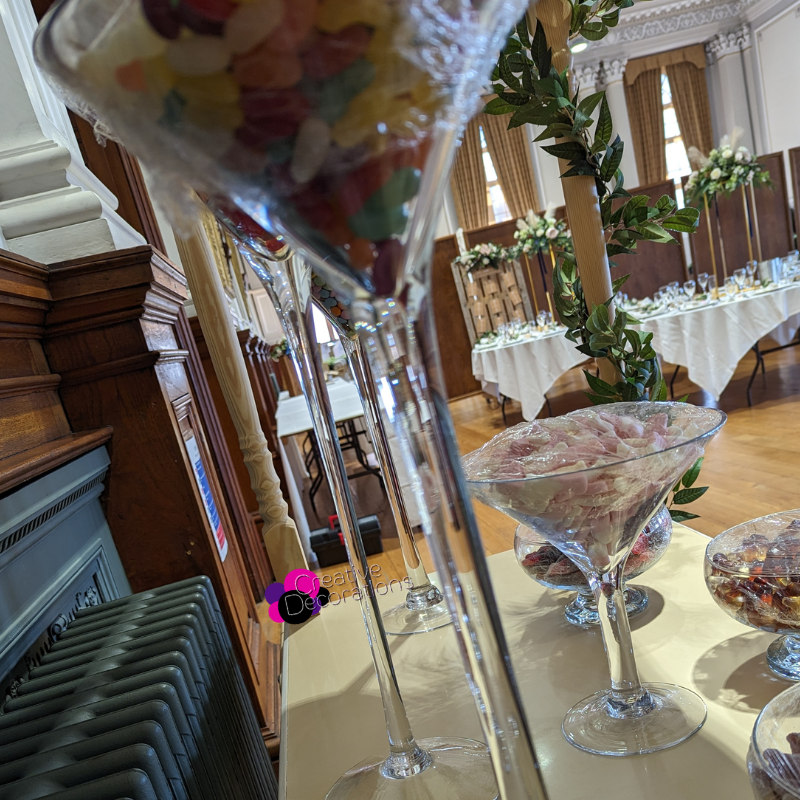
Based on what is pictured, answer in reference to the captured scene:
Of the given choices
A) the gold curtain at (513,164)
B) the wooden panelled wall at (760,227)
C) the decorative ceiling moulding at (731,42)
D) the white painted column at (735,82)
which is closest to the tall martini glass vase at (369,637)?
the wooden panelled wall at (760,227)

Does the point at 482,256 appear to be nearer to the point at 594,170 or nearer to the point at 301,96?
the point at 594,170

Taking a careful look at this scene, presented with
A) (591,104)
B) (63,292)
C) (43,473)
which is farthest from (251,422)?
(591,104)

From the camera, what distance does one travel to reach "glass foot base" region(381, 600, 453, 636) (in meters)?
1.04

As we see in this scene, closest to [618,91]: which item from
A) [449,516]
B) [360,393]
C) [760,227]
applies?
[760,227]

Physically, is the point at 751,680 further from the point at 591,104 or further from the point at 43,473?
the point at 43,473

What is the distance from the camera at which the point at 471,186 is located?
10469mm

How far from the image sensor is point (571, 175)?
961mm

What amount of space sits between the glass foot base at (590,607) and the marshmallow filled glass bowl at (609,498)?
0.54 ft

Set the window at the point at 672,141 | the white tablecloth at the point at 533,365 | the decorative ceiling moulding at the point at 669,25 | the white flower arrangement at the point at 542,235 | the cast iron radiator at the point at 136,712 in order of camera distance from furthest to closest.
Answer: the window at the point at 672,141 < the decorative ceiling moulding at the point at 669,25 < the white flower arrangement at the point at 542,235 < the white tablecloth at the point at 533,365 < the cast iron radiator at the point at 136,712

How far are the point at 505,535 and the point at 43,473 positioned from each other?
2658 millimetres

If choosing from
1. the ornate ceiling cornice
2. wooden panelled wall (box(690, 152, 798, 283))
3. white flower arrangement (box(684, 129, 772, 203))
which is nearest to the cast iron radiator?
white flower arrangement (box(684, 129, 772, 203))

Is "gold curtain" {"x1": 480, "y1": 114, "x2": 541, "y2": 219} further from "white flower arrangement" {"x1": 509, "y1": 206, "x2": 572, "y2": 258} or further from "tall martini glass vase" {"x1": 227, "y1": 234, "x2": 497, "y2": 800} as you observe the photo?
"tall martini glass vase" {"x1": 227, "y1": 234, "x2": 497, "y2": 800}

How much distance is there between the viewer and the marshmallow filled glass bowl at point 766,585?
2.15 feet

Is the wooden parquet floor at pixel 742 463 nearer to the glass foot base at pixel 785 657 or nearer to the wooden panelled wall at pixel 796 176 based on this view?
the glass foot base at pixel 785 657
